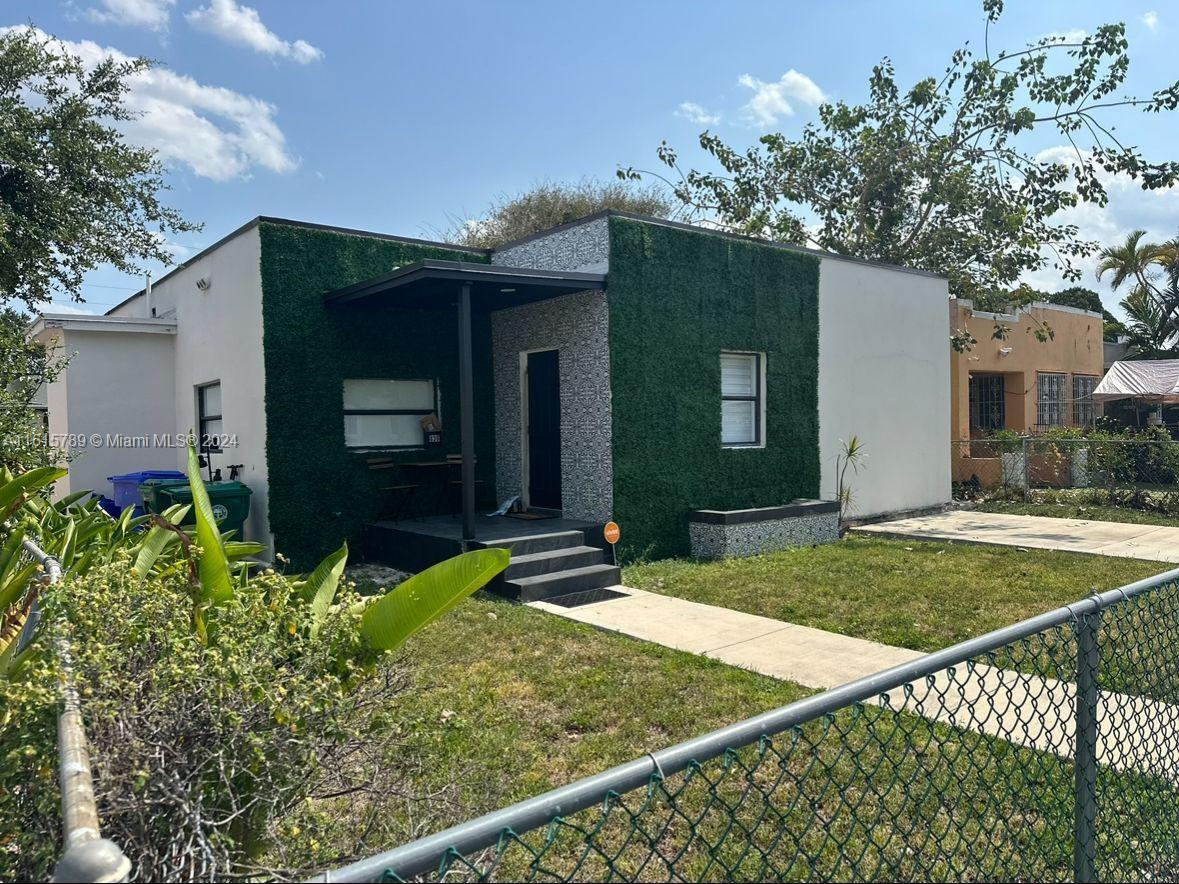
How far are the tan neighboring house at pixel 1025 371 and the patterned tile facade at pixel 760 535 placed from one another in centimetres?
825

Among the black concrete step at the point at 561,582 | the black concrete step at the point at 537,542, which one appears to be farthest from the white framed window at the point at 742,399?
the black concrete step at the point at 561,582

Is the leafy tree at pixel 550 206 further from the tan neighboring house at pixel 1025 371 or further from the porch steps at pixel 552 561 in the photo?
the porch steps at pixel 552 561

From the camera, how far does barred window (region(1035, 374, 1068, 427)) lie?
2030cm

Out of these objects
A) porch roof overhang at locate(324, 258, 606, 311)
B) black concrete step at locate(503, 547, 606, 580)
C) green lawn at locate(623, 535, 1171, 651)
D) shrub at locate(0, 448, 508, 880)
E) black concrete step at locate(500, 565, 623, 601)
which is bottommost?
green lawn at locate(623, 535, 1171, 651)

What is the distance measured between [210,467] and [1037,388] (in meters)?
18.9

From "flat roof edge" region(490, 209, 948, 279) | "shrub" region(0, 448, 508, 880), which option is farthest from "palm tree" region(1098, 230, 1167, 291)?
"shrub" region(0, 448, 508, 880)

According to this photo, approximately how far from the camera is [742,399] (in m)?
10.6

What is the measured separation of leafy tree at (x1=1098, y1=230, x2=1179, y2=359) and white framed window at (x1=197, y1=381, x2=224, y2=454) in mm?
28222

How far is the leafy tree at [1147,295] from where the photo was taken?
2677 cm

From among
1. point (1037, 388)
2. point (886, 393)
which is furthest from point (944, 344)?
point (1037, 388)

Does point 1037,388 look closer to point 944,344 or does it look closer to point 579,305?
point 944,344

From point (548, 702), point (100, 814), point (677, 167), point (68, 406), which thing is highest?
point (677, 167)

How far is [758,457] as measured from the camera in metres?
10.6

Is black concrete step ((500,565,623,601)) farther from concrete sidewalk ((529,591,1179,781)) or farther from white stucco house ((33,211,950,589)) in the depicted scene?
white stucco house ((33,211,950,589))
